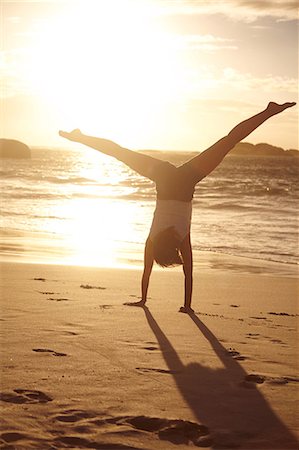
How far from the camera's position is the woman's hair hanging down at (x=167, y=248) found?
7.25 metres

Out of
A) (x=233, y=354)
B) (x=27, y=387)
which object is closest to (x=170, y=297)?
(x=233, y=354)

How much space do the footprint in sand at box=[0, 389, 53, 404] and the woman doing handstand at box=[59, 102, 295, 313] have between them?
2.94 meters

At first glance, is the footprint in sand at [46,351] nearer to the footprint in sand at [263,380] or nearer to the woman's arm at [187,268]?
the footprint in sand at [263,380]

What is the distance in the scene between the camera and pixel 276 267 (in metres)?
13.2

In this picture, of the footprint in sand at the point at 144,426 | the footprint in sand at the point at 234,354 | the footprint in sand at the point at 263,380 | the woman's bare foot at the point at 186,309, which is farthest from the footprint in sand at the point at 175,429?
the woman's bare foot at the point at 186,309

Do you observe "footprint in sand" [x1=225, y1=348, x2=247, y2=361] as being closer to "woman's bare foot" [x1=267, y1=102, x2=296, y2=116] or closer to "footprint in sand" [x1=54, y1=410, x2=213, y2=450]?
"footprint in sand" [x1=54, y1=410, x2=213, y2=450]

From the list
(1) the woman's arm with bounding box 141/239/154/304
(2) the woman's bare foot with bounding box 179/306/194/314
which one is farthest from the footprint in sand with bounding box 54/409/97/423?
(1) the woman's arm with bounding box 141/239/154/304

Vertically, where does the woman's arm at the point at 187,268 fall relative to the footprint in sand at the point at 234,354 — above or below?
above

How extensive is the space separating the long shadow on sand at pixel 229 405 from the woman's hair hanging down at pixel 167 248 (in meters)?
1.41

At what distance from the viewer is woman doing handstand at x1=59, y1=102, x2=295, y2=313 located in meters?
7.56

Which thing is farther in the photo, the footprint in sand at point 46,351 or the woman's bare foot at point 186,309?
the woman's bare foot at point 186,309

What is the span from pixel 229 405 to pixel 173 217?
3.35 m

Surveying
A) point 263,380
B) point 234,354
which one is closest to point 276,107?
point 234,354

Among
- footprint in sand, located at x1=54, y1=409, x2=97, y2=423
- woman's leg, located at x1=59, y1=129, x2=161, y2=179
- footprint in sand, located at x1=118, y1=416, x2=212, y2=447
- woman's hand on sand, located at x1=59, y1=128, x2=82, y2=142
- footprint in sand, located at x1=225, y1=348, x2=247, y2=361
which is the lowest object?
A: footprint in sand, located at x1=118, y1=416, x2=212, y2=447
